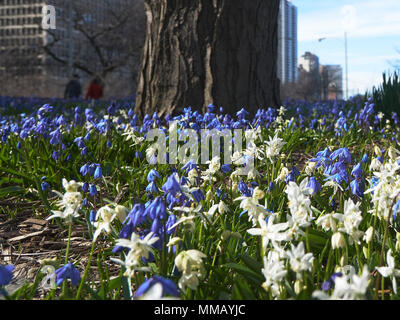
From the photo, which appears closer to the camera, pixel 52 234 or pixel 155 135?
pixel 52 234

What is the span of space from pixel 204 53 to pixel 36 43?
2893cm

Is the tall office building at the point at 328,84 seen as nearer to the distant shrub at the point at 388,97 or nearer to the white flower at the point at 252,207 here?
the distant shrub at the point at 388,97

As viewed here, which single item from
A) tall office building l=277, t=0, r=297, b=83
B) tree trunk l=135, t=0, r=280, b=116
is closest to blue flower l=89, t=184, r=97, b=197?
tree trunk l=135, t=0, r=280, b=116

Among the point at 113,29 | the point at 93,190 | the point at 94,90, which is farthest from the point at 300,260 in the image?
the point at 113,29

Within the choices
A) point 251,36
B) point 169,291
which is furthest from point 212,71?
point 169,291

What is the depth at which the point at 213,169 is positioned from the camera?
2.36 m

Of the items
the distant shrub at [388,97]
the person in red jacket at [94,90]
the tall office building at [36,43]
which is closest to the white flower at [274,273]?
the distant shrub at [388,97]

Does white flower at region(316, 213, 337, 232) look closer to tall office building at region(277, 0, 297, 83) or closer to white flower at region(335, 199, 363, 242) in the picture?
white flower at region(335, 199, 363, 242)

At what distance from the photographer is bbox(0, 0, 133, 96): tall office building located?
29297mm

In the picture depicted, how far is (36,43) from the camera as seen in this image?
104ft

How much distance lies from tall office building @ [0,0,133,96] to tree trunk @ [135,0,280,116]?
23.9 meters

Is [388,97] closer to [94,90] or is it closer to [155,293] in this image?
[155,293]
